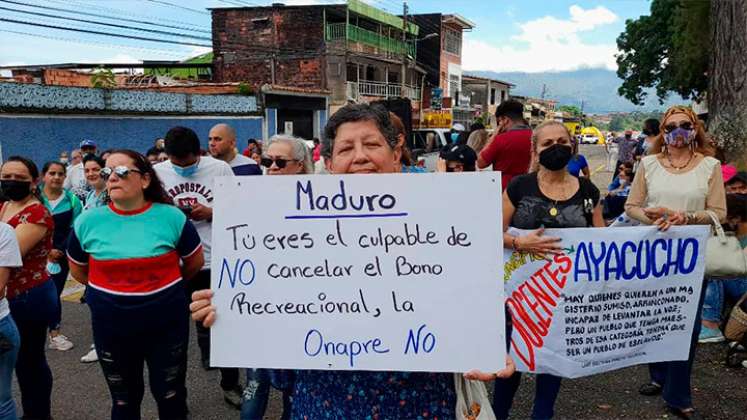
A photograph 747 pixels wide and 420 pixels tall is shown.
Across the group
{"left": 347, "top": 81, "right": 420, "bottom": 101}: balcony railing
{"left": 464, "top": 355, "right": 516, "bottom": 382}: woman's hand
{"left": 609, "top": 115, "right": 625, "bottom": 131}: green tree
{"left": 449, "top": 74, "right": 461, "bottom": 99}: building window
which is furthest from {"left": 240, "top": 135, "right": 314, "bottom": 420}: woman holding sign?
{"left": 609, "top": 115, "right": 625, "bottom": 131}: green tree

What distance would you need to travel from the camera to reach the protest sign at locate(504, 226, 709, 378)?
9.86 feet

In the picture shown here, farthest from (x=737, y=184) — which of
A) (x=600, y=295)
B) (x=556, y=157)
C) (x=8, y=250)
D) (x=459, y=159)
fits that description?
(x=8, y=250)

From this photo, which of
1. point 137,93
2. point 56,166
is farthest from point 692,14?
point 56,166

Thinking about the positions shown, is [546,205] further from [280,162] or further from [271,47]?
[271,47]

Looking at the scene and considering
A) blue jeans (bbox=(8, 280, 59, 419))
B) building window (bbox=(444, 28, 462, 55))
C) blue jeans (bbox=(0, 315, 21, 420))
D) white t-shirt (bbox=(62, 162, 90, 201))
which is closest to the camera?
blue jeans (bbox=(0, 315, 21, 420))

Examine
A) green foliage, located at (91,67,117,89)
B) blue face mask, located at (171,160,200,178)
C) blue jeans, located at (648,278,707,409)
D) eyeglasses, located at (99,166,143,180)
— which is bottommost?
blue jeans, located at (648,278,707,409)

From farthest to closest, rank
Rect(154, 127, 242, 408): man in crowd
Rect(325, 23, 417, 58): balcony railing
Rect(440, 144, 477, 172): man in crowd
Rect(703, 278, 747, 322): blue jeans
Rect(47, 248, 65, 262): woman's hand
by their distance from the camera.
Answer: Rect(325, 23, 417, 58): balcony railing < Rect(440, 144, 477, 172): man in crowd < Rect(703, 278, 747, 322): blue jeans < Rect(47, 248, 65, 262): woman's hand < Rect(154, 127, 242, 408): man in crowd

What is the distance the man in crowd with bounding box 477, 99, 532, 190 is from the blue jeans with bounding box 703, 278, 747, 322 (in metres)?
1.88

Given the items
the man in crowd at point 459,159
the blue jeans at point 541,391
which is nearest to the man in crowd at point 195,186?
the blue jeans at point 541,391

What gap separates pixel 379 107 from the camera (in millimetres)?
1879

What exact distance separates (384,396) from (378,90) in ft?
119

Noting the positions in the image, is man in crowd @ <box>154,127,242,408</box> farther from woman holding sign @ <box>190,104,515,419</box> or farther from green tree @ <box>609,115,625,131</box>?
green tree @ <box>609,115,625,131</box>

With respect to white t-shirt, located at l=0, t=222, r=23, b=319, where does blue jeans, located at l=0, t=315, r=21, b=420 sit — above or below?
below

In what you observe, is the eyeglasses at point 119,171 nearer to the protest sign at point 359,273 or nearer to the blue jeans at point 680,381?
the protest sign at point 359,273
